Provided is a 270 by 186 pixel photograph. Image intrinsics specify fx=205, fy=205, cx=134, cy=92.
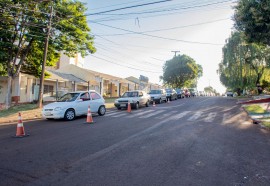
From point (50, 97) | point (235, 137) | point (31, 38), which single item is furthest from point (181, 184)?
point (50, 97)

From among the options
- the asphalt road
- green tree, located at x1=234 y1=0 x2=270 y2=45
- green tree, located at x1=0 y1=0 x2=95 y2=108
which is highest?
green tree, located at x1=0 y1=0 x2=95 y2=108

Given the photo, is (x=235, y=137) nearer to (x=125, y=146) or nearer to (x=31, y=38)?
(x=125, y=146)

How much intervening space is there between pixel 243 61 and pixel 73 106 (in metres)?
26.2

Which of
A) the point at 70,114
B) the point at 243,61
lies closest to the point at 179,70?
the point at 243,61

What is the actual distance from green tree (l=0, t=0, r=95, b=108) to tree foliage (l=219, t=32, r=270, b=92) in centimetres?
2117

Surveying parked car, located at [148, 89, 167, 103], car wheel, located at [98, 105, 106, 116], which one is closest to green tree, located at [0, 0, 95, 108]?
car wheel, located at [98, 105, 106, 116]

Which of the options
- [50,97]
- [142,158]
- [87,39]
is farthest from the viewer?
[50,97]

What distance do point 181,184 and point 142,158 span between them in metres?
A: 1.51

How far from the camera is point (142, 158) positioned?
16.4 feet

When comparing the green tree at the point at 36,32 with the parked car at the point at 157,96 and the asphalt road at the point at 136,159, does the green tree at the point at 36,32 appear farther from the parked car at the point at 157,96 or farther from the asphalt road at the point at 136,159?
the asphalt road at the point at 136,159

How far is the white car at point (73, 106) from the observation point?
37.0 ft

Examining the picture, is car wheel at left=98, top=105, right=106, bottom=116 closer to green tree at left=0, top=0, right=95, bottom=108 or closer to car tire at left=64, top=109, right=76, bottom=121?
car tire at left=64, top=109, right=76, bottom=121

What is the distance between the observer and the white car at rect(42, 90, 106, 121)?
1127 centimetres

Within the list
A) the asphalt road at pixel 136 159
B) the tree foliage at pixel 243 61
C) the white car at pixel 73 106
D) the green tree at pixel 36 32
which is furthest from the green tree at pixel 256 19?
the tree foliage at pixel 243 61
